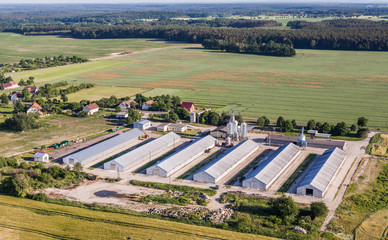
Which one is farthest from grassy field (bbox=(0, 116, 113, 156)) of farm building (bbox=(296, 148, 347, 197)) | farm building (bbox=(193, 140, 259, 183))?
farm building (bbox=(296, 148, 347, 197))

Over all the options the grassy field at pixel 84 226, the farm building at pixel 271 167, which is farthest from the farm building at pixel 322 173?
the grassy field at pixel 84 226

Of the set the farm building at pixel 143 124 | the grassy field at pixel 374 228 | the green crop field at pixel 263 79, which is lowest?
the grassy field at pixel 374 228

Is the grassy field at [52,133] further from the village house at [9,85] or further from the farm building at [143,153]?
the village house at [9,85]

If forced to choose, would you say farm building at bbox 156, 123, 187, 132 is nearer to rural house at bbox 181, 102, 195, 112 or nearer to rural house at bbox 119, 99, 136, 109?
rural house at bbox 181, 102, 195, 112

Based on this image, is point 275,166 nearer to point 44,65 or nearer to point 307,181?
point 307,181

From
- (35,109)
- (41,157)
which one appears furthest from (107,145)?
(35,109)
